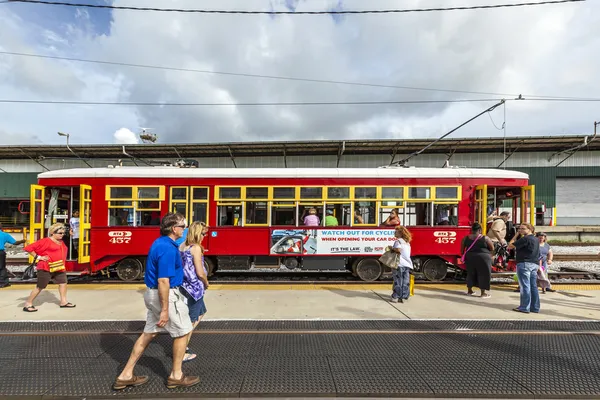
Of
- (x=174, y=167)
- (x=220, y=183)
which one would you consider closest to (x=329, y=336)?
(x=220, y=183)

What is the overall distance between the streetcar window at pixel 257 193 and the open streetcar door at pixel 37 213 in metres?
5.19

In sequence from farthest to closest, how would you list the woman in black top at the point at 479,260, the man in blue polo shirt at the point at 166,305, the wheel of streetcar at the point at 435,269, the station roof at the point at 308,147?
the station roof at the point at 308,147 < the wheel of streetcar at the point at 435,269 < the woman in black top at the point at 479,260 < the man in blue polo shirt at the point at 166,305

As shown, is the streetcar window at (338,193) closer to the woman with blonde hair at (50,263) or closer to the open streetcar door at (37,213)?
the woman with blonde hair at (50,263)

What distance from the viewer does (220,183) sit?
28.4 feet

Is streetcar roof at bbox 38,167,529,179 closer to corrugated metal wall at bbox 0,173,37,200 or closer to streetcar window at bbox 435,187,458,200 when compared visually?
streetcar window at bbox 435,187,458,200

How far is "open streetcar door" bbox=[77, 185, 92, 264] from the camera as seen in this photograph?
8.29 meters

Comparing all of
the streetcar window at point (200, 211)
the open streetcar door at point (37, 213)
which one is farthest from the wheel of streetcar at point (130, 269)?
the open streetcar door at point (37, 213)

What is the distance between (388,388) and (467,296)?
4.67 m

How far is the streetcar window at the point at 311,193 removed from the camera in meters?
8.62

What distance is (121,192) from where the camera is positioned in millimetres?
8688

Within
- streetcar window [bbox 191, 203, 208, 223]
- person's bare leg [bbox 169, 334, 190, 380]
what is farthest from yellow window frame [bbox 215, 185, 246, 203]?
person's bare leg [bbox 169, 334, 190, 380]

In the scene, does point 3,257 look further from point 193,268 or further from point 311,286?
point 311,286

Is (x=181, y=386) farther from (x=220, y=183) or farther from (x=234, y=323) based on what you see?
(x=220, y=183)

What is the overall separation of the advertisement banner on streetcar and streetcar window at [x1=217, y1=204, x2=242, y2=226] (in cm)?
98
